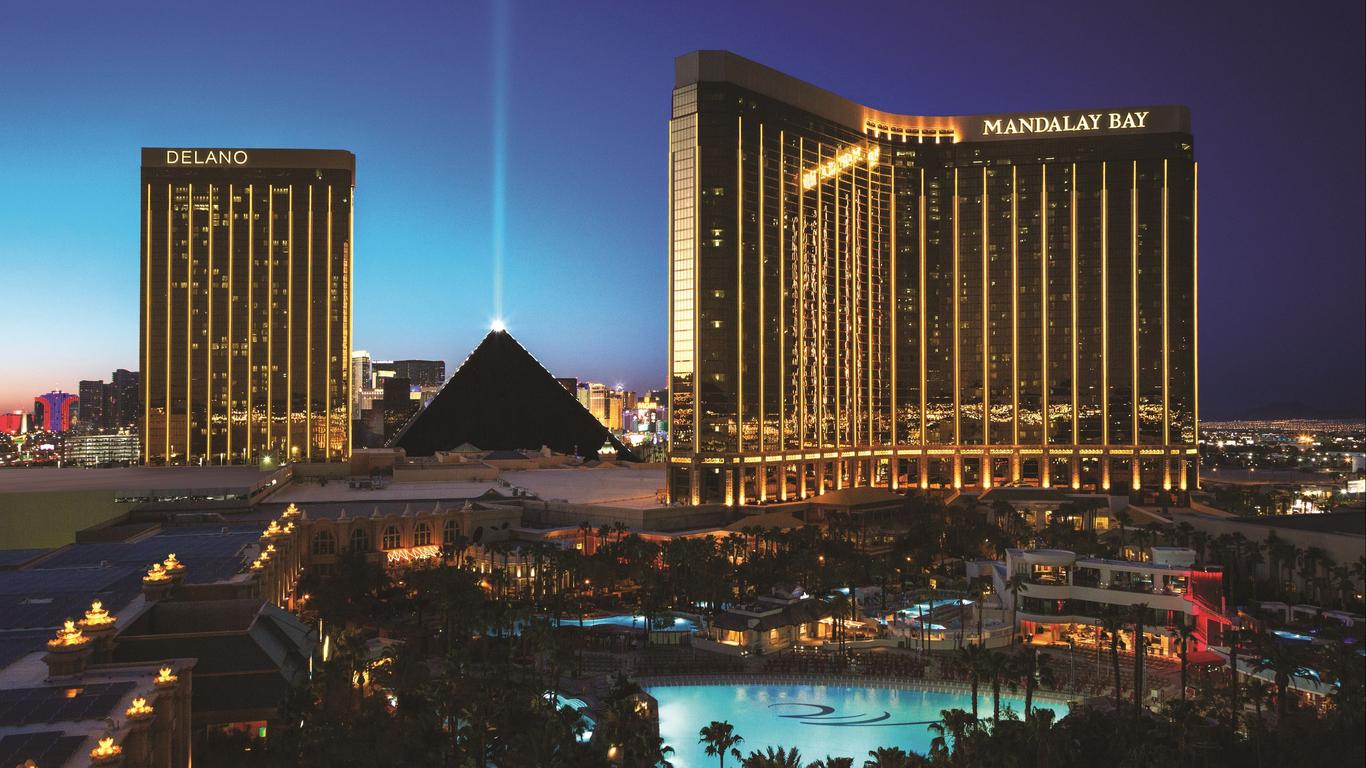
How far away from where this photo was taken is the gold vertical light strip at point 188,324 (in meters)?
128

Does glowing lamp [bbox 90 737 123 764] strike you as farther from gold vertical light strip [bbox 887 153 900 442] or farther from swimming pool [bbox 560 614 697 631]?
gold vertical light strip [bbox 887 153 900 442]

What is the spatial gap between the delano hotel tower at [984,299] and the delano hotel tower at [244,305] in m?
61.0

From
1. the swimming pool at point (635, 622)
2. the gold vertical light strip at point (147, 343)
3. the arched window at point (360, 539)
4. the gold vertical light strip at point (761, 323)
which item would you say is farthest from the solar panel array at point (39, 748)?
the gold vertical light strip at point (147, 343)

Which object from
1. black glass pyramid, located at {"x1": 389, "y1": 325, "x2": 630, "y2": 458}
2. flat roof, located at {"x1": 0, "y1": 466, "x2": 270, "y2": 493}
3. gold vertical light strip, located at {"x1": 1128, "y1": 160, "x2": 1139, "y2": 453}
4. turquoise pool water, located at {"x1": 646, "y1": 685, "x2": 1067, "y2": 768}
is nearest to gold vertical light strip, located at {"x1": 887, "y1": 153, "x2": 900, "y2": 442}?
gold vertical light strip, located at {"x1": 1128, "y1": 160, "x2": 1139, "y2": 453}

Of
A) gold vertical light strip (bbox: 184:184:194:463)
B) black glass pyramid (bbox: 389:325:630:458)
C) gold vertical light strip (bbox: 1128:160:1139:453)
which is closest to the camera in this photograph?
gold vertical light strip (bbox: 1128:160:1139:453)

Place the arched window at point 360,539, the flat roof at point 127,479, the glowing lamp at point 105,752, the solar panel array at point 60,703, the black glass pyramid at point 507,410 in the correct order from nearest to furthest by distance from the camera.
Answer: the glowing lamp at point 105,752 < the solar panel array at point 60,703 < the arched window at point 360,539 < the flat roof at point 127,479 < the black glass pyramid at point 507,410

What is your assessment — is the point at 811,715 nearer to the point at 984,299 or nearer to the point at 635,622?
the point at 635,622

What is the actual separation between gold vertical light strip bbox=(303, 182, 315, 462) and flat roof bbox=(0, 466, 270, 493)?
18.2 m

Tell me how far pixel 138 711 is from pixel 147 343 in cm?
11672

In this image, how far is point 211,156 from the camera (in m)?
128

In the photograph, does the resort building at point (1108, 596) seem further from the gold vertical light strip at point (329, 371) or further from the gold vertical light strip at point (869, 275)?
the gold vertical light strip at point (329, 371)

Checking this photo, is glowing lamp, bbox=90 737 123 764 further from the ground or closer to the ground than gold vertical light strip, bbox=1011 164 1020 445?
closer to the ground

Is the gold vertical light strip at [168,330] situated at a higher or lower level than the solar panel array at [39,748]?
higher

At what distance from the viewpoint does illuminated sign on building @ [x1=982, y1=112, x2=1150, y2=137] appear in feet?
374
